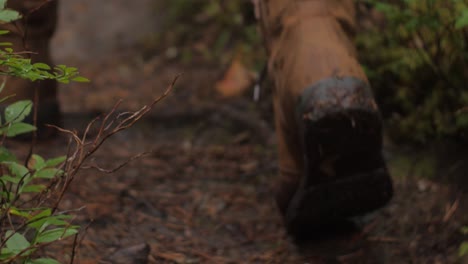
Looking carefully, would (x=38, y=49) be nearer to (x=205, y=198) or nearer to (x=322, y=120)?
(x=205, y=198)

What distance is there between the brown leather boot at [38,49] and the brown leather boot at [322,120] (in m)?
0.96

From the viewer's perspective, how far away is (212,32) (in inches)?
171

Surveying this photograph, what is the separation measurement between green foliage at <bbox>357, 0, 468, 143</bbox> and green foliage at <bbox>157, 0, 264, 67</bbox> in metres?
1.08

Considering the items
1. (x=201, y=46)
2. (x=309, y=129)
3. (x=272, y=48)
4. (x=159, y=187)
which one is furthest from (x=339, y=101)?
(x=201, y=46)

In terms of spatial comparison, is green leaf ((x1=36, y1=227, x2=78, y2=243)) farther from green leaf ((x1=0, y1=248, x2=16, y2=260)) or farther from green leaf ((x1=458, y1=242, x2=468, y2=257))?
green leaf ((x1=458, y1=242, x2=468, y2=257))

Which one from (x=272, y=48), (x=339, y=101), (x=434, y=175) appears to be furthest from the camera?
(x=434, y=175)

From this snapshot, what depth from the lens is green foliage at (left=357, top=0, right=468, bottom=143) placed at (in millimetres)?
2092

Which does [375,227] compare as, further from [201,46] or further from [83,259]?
[201,46]

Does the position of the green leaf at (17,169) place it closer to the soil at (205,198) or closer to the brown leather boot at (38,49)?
the soil at (205,198)

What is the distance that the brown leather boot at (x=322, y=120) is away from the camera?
5.26 ft

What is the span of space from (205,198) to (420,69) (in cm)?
93

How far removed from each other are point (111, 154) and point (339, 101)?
1422 mm

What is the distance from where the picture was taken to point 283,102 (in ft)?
5.95

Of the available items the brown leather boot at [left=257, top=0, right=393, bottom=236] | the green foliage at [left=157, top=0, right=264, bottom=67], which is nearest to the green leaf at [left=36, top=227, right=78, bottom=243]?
the brown leather boot at [left=257, top=0, right=393, bottom=236]
